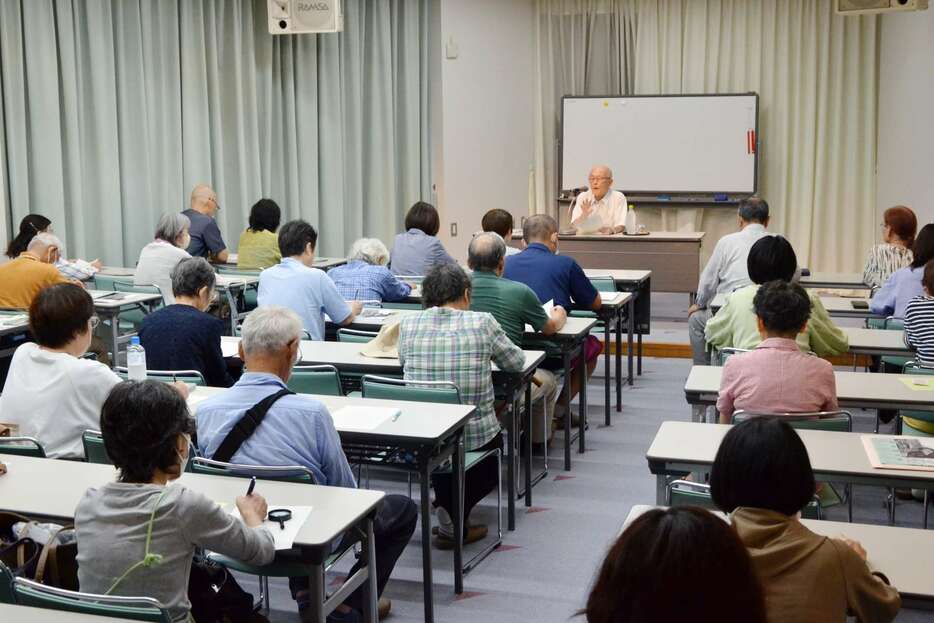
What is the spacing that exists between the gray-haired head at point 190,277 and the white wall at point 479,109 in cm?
665

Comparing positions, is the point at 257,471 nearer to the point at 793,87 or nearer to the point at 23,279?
the point at 23,279

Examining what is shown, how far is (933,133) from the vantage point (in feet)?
25.2

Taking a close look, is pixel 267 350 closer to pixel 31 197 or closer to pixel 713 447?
pixel 713 447

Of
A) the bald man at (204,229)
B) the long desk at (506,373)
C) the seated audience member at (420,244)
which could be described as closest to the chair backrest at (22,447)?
the long desk at (506,373)

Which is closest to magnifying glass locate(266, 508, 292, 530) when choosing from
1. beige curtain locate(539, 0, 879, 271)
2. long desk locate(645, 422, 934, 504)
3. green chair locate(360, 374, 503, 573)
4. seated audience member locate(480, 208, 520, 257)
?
long desk locate(645, 422, 934, 504)

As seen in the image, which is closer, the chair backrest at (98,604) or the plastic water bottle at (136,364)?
the chair backrest at (98,604)

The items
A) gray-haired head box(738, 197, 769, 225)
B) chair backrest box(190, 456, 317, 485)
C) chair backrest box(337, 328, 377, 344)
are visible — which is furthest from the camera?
gray-haired head box(738, 197, 769, 225)

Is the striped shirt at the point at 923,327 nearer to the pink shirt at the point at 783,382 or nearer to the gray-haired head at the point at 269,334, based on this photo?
the pink shirt at the point at 783,382

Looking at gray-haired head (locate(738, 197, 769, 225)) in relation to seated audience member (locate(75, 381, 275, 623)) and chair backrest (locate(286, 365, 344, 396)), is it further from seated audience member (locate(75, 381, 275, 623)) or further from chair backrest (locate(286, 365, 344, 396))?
seated audience member (locate(75, 381, 275, 623))

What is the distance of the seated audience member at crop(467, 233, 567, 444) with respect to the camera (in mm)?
5004

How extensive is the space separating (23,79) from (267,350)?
5.39 m

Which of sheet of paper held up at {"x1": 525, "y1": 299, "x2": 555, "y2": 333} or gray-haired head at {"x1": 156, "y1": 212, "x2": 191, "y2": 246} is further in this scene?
gray-haired head at {"x1": 156, "y1": 212, "x2": 191, "y2": 246}

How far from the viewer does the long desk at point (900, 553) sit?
224 cm

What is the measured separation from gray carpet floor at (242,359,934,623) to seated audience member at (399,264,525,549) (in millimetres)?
352
